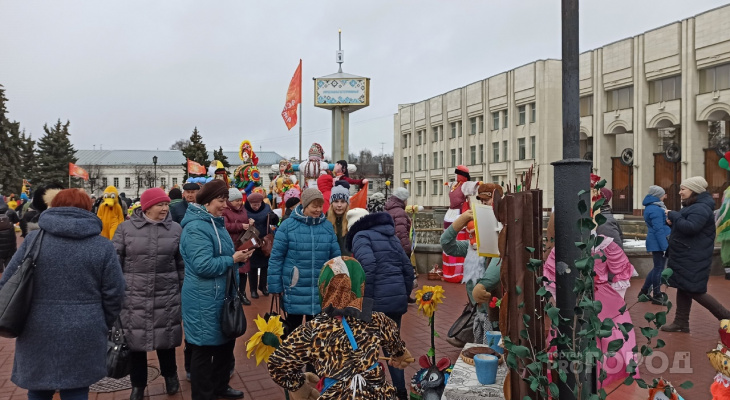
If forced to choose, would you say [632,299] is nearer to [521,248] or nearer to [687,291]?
[687,291]

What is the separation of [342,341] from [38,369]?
1.90 metres

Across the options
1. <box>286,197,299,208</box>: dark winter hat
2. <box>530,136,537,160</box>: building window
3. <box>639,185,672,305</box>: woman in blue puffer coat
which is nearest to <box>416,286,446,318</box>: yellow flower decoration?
<box>286,197,299,208</box>: dark winter hat

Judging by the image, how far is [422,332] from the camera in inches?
260

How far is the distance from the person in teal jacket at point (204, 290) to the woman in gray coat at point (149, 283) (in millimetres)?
381

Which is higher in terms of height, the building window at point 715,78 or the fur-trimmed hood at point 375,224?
the building window at point 715,78

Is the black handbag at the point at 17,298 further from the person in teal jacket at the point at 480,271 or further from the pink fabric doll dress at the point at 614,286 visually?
the pink fabric doll dress at the point at 614,286

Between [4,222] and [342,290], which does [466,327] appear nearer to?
[342,290]

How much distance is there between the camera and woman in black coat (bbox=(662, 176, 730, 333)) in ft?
20.0

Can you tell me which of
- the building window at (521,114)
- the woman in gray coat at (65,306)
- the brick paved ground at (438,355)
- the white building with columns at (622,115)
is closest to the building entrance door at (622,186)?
the white building with columns at (622,115)

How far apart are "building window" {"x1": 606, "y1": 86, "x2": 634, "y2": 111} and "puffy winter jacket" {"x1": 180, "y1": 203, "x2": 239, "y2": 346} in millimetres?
35543

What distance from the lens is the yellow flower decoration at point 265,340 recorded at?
3.00 m

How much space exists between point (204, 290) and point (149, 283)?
2.20ft

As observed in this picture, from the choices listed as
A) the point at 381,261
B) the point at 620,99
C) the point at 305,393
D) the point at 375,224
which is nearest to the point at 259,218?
the point at 375,224

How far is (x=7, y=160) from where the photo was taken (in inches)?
1564
